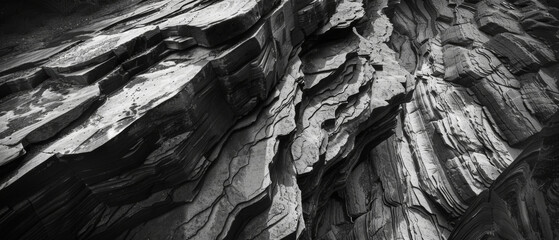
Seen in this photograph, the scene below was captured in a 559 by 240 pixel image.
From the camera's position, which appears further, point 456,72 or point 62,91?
point 456,72

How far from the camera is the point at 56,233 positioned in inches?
164

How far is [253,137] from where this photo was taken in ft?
19.7

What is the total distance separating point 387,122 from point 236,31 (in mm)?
6295

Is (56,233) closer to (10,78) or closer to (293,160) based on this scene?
(10,78)

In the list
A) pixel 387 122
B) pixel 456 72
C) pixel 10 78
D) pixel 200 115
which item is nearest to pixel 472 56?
pixel 456 72

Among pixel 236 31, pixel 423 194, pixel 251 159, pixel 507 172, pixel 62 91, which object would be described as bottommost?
pixel 423 194

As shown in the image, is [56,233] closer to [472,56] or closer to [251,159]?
[251,159]

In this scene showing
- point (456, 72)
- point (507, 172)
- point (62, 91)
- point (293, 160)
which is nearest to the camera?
point (62, 91)

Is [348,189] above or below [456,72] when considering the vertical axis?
below

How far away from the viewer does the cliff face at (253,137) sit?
→ 4.20 meters

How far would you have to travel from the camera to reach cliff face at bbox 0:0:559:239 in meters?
4.20

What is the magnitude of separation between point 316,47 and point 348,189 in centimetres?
494

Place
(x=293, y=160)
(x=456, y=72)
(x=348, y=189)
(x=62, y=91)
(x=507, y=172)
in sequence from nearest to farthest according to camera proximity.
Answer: (x=62, y=91) < (x=507, y=172) < (x=293, y=160) < (x=348, y=189) < (x=456, y=72)

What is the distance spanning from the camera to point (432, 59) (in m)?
13.3
